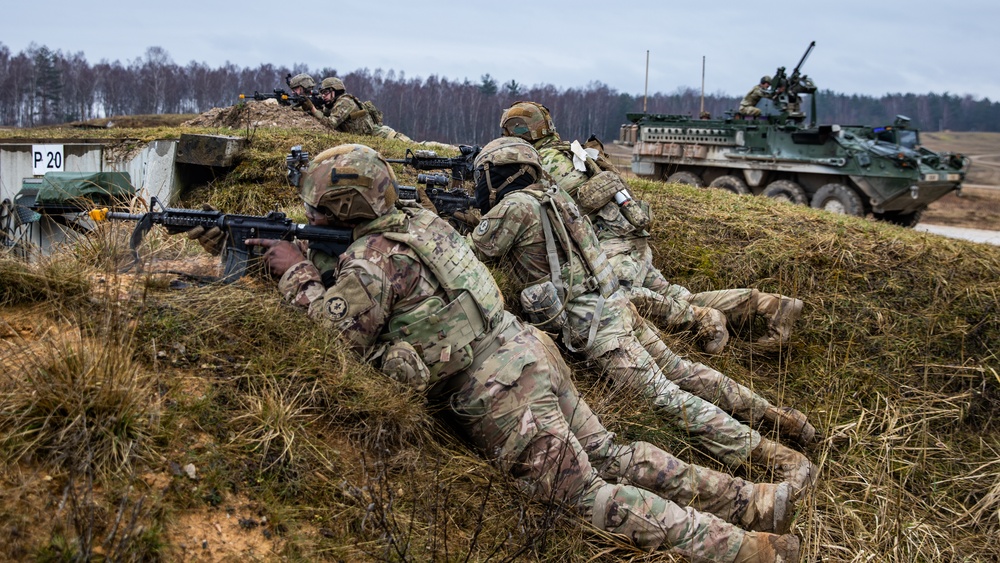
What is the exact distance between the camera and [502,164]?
5.14 meters

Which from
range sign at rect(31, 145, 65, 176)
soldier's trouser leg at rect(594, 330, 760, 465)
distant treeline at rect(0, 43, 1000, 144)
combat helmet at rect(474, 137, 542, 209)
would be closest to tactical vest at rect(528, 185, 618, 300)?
A: combat helmet at rect(474, 137, 542, 209)

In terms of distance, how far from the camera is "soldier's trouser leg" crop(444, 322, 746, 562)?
3.55m

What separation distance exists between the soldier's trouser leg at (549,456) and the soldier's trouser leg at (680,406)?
3.13ft

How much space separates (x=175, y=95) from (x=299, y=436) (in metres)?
37.3

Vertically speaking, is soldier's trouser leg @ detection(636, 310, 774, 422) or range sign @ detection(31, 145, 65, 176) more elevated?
range sign @ detection(31, 145, 65, 176)

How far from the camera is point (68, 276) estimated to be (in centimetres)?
357

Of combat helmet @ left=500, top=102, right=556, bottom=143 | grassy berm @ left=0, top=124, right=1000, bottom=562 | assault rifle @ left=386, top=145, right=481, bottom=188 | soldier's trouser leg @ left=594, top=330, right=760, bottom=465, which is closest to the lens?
grassy berm @ left=0, top=124, right=1000, bottom=562

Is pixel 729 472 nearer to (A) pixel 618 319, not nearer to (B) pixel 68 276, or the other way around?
(A) pixel 618 319

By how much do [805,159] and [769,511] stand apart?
41.7 feet

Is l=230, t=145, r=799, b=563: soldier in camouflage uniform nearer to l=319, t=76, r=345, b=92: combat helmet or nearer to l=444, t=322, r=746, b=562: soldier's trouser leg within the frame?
l=444, t=322, r=746, b=562: soldier's trouser leg

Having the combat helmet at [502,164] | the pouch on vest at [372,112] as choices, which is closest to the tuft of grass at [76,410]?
the combat helmet at [502,164]

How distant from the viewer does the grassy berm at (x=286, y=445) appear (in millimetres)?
2668

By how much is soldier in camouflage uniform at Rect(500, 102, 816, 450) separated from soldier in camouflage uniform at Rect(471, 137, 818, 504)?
2.28 feet

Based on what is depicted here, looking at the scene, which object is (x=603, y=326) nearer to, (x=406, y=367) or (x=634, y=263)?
(x=634, y=263)
